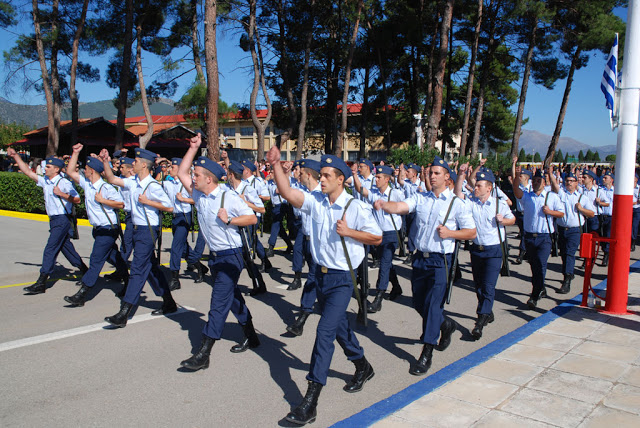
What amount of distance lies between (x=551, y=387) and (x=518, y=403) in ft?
1.73

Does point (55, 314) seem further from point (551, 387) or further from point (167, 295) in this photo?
point (551, 387)

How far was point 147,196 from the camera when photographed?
20.7 ft

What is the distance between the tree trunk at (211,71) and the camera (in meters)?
15.2

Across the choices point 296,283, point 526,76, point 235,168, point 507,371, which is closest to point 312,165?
point 507,371

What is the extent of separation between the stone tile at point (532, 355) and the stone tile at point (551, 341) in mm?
133

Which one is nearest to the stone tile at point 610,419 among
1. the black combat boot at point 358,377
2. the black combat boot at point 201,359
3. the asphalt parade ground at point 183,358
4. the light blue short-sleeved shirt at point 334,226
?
the asphalt parade ground at point 183,358

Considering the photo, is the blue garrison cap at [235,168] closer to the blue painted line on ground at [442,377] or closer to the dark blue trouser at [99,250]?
the dark blue trouser at [99,250]

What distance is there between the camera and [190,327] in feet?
19.7

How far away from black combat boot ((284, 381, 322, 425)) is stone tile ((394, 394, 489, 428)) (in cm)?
65

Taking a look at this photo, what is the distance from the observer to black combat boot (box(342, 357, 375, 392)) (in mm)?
4355

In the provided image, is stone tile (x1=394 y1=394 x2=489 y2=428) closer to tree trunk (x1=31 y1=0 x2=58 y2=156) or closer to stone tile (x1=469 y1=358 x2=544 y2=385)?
stone tile (x1=469 y1=358 x2=544 y2=385)

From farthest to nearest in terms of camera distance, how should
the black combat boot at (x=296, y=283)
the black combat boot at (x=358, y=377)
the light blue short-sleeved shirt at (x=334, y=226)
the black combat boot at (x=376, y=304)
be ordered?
the black combat boot at (x=296, y=283) → the black combat boot at (x=376, y=304) → the black combat boot at (x=358, y=377) → the light blue short-sleeved shirt at (x=334, y=226)

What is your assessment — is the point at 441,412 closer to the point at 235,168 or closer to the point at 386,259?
the point at 386,259

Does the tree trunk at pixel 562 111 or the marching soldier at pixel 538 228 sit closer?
the marching soldier at pixel 538 228
